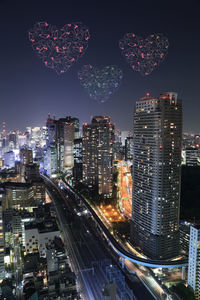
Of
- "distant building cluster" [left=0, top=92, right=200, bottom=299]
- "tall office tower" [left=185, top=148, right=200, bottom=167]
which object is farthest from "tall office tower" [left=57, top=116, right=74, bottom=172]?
"tall office tower" [left=185, top=148, right=200, bottom=167]

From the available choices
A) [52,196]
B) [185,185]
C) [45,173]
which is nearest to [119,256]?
[185,185]

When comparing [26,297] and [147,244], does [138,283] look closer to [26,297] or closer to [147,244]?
[147,244]

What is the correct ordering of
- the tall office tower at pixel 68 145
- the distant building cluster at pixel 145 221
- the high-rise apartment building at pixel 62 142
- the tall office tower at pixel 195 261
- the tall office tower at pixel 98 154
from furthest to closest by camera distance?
the tall office tower at pixel 68 145, the high-rise apartment building at pixel 62 142, the tall office tower at pixel 98 154, the distant building cluster at pixel 145 221, the tall office tower at pixel 195 261

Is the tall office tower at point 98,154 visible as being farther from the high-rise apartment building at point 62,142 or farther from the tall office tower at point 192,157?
the tall office tower at point 192,157

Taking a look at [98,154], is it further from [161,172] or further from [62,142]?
[62,142]

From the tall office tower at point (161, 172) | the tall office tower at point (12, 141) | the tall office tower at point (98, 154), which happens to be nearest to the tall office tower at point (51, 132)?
the tall office tower at point (98, 154)

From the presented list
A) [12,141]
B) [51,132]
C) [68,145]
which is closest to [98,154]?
[68,145]
